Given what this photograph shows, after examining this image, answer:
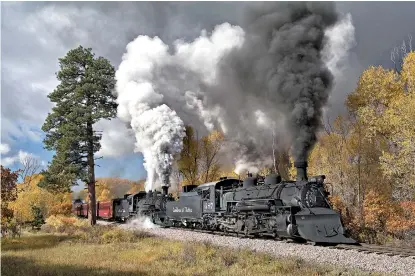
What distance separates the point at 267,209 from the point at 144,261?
5.89 metres

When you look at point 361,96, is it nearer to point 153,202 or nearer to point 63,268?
point 153,202

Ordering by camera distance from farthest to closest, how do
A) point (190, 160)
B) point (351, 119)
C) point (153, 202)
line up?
point (190, 160) → point (153, 202) → point (351, 119)

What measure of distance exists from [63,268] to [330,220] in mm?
9360

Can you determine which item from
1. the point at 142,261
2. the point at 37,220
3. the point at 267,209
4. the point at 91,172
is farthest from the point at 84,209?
the point at 142,261

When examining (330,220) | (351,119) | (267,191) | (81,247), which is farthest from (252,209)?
(351,119)

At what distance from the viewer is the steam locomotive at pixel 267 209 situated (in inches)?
536

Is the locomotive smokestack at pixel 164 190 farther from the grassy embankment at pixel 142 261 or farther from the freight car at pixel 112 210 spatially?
the grassy embankment at pixel 142 261

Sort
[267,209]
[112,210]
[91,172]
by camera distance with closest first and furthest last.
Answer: [267,209], [91,172], [112,210]

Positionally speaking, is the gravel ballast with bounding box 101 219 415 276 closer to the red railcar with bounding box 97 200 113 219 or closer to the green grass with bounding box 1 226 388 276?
the green grass with bounding box 1 226 388 276

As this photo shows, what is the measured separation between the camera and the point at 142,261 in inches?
457

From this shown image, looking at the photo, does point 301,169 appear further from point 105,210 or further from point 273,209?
point 105,210

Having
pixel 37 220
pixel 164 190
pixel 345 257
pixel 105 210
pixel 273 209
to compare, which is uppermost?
pixel 164 190

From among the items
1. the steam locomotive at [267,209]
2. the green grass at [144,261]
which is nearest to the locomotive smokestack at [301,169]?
the steam locomotive at [267,209]

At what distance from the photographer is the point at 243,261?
10.8 m
